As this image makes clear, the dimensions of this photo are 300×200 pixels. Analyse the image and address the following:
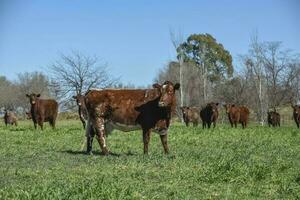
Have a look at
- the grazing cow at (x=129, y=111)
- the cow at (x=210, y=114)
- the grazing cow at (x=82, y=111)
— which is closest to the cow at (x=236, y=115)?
the cow at (x=210, y=114)

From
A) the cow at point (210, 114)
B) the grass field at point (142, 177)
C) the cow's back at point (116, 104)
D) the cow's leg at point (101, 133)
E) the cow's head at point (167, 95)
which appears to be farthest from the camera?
the cow at point (210, 114)

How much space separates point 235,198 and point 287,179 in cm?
204

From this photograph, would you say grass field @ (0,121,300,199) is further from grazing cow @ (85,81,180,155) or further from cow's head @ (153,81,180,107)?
cow's head @ (153,81,180,107)

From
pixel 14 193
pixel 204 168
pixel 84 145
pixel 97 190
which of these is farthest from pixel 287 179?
pixel 84 145

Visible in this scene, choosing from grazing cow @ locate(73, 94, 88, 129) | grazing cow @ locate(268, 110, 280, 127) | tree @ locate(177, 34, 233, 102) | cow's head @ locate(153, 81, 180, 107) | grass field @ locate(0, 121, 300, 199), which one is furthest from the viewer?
tree @ locate(177, 34, 233, 102)

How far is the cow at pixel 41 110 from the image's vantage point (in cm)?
3041

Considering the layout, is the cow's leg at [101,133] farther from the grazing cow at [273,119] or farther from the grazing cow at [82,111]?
the grazing cow at [273,119]

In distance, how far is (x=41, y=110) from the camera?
3059 cm

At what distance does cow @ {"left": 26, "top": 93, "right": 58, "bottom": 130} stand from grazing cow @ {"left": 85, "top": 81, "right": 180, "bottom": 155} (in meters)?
15.8

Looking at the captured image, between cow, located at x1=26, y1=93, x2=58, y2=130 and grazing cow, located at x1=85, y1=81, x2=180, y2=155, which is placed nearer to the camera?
grazing cow, located at x1=85, y1=81, x2=180, y2=155

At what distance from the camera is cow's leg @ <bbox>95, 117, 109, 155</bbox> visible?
1420cm

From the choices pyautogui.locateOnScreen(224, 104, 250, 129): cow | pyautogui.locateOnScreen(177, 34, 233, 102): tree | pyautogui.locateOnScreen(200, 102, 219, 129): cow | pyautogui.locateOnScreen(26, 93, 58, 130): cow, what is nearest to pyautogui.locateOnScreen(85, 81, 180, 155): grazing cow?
pyautogui.locateOnScreen(26, 93, 58, 130): cow

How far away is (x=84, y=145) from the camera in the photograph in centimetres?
1630

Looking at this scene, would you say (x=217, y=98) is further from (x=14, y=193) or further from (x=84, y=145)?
(x=14, y=193)
